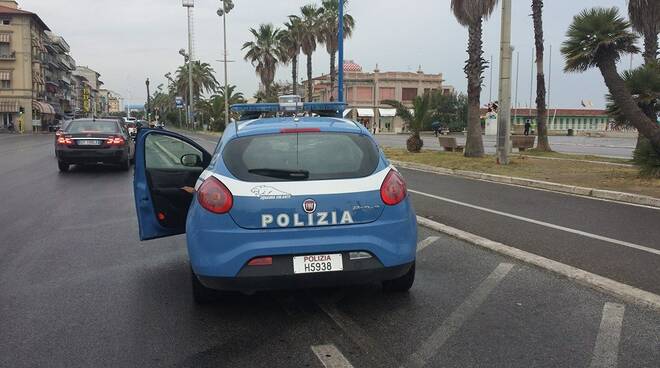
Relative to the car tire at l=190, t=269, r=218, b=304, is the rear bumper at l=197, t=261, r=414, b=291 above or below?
above

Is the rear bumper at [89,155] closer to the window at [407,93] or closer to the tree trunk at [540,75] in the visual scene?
the tree trunk at [540,75]

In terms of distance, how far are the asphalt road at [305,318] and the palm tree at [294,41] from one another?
44.3 meters

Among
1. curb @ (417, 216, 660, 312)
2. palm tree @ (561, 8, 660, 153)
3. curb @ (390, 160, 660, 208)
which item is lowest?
curb @ (417, 216, 660, 312)

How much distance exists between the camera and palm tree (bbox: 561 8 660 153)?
45.7ft

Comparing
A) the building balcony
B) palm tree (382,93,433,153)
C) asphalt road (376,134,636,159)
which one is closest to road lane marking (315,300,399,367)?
palm tree (382,93,433,153)

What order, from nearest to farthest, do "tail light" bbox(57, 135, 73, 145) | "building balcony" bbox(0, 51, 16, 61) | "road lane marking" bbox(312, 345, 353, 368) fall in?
"road lane marking" bbox(312, 345, 353, 368), "tail light" bbox(57, 135, 73, 145), "building balcony" bbox(0, 51, 16, 61)

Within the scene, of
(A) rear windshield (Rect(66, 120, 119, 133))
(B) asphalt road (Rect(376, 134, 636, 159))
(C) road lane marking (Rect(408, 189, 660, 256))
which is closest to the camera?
(C) road lane marking (Rect(408, 189, 660, 256))

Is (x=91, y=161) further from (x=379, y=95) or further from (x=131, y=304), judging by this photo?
(x=379, y=95)

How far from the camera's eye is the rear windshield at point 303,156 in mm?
4488

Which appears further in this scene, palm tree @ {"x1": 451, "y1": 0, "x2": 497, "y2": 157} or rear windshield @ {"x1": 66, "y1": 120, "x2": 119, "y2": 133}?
Answer: palm tree @ {"x1": 451, "y1": 0, "x2": 497, "y2": 157}

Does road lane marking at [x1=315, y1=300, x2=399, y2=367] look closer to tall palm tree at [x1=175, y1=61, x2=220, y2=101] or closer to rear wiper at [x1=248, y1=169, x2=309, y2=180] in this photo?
rear wiper at [x1=248, y1=169, x2=309, y2=180]

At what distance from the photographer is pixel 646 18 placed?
18.9m

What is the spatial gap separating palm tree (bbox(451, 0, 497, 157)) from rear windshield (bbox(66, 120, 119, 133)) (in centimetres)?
1256

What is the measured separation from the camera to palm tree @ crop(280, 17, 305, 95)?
5056cm
